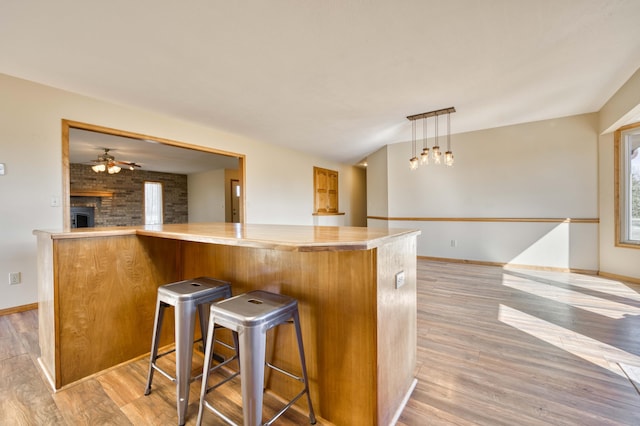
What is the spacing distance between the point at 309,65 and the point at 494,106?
8.89 feet

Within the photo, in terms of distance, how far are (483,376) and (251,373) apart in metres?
1.49

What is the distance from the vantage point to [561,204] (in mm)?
4309

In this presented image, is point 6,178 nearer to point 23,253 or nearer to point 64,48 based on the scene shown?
point 23,253

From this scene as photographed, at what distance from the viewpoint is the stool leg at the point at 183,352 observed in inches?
53.4

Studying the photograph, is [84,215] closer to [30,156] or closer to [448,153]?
[30,156]

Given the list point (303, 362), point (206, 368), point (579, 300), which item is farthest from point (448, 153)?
point (206, 368)

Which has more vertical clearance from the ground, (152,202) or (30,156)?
(30,156)

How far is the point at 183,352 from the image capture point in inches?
54.1

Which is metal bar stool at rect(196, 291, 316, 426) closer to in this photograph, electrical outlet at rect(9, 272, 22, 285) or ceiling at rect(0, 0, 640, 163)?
ceiling at rect(0, 0, 640, 163)

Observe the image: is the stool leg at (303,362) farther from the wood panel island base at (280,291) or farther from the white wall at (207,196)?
the white wall at (207,196)

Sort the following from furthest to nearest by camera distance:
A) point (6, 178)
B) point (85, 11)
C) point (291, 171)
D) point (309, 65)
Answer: point (291, 171)
point (6, 178)
point (309, 65)
point (85, 11)

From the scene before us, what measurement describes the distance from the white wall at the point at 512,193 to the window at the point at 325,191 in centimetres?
179

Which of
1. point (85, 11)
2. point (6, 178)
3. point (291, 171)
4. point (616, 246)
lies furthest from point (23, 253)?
point (616, 246)

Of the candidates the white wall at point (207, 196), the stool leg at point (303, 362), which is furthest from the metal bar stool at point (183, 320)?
the white wall at point (207, 196)
